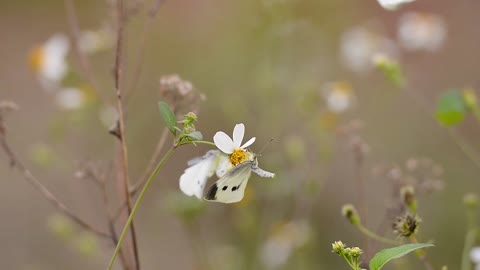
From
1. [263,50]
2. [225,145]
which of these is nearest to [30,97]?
[263,50]

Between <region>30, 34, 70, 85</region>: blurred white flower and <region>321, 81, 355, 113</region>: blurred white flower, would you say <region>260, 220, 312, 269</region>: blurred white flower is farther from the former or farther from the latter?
<region>30, 34, 70, 85</region>: blurred white flower

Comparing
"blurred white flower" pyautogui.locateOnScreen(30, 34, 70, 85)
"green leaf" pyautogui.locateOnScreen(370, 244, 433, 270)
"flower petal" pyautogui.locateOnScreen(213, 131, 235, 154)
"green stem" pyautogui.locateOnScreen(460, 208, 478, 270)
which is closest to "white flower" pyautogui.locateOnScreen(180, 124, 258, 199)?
"flower petal" pyautogui.locateOnScreen(213, 131, 235, 154)

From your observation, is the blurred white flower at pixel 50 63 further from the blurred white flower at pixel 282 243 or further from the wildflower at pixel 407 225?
the wildflower at pixel 407 225

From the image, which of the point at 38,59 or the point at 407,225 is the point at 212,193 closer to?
the point at 407,225

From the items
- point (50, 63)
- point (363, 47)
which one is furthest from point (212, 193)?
point (363, 47)

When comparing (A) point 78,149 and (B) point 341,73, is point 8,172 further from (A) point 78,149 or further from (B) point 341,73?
(B) point 341,73

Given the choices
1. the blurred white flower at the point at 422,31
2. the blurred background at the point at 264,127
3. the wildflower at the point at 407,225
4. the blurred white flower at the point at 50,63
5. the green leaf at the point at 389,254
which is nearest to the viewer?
the green leaf at the point at 389,254

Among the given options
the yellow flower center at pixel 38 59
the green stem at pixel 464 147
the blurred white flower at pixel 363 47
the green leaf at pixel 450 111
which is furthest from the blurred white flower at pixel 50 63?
the green leaf at pixel 450 111

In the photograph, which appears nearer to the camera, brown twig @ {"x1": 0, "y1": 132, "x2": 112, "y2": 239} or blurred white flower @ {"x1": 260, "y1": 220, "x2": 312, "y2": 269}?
brown twig @ {"x1": 0, "y1": 132, "x2": 112, "y2": 239}
